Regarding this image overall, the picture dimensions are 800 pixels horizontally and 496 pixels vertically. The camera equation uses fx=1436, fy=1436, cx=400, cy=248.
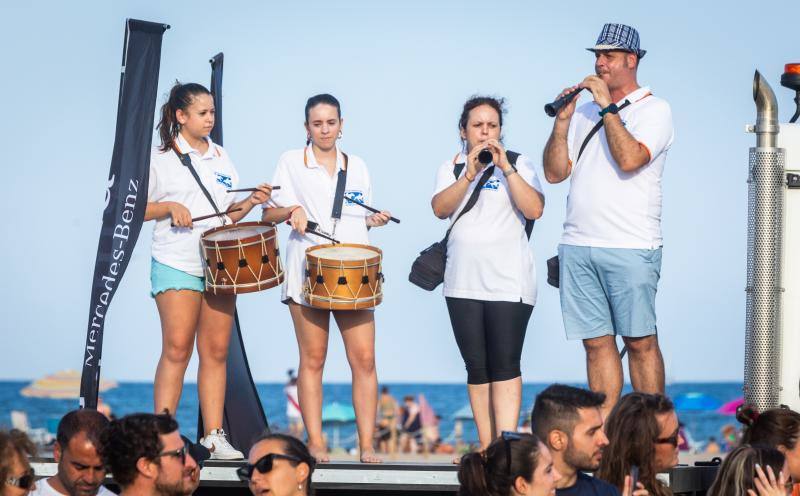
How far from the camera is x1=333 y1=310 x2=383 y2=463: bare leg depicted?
7781 mm

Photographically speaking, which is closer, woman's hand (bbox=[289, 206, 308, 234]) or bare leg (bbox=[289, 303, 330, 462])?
woman's hand (bbox=[289, 206, 308, 234])

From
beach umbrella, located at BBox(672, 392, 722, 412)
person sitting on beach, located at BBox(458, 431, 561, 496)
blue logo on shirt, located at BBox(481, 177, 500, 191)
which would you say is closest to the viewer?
person sitting on beach, located at BBox(458, 431, 561, 496)

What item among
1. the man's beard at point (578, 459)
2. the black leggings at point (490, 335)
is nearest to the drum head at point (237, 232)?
the black leggings at point (490, 335)

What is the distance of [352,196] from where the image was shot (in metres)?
7.86

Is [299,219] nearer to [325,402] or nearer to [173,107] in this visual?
[173,107]

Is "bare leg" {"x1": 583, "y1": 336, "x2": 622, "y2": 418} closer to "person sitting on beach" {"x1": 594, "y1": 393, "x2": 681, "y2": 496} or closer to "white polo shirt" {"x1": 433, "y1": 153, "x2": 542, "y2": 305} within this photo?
"white polo shirt" {"x1": 433, "y1": 153, "x2": 542, "y2": 305}

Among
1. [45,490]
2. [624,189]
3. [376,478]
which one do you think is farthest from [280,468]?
[624,189]

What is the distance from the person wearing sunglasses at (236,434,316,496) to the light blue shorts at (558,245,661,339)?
7.25 feet

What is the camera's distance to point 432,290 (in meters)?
7.70

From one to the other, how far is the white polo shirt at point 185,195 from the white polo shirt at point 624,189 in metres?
1.95

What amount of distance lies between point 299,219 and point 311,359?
784mm

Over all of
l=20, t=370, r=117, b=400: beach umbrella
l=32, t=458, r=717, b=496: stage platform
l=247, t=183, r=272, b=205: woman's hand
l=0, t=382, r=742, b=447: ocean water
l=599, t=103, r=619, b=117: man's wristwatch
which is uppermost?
l=599, t=103, r=619, b=117: man's wristwatch

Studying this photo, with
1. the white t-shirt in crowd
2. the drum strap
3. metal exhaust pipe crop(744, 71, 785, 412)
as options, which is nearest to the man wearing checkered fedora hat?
metal exhaust pipe crop(744, 71, 785, 412)

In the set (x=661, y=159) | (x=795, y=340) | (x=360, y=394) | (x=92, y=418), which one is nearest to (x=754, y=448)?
(x=795, y=340)
